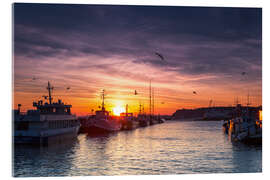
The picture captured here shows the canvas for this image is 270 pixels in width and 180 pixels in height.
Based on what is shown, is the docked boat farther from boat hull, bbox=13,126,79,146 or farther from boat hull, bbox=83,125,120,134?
boat hull, bbox=83,125,120,134

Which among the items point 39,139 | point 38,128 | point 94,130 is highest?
point 38,128

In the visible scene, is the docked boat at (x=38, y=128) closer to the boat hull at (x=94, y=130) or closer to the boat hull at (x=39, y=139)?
the boat hull at (x=39, y=139)

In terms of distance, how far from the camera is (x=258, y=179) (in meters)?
13.7

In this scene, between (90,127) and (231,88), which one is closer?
(231,88)

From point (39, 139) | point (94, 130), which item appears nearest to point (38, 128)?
point (39, 139)

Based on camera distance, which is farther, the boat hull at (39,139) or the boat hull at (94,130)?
the boat hull at (94,130)

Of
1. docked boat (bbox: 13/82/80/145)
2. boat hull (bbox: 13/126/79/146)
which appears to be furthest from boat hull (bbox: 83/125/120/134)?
boat hull (bbox: 13/126/79/146)

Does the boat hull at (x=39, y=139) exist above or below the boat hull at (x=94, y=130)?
above

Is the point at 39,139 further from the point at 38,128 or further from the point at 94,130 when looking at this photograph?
the point at 94,130

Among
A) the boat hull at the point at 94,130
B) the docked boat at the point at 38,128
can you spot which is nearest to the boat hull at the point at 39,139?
the docked boat at the point at 38,128

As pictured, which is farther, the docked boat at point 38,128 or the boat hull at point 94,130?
the boat hull at point 94,130
